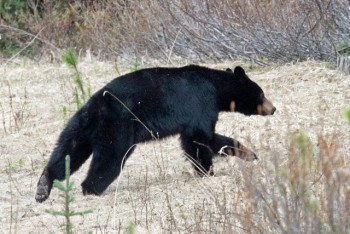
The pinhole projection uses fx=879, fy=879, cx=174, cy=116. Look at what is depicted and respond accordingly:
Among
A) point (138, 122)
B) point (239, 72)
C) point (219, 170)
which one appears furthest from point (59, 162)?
point (239, 72)

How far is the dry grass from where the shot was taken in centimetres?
429

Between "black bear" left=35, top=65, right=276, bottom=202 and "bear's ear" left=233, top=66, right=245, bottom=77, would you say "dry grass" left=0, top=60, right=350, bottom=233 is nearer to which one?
"black bear" left=35, top=65, right=276, bottom=202

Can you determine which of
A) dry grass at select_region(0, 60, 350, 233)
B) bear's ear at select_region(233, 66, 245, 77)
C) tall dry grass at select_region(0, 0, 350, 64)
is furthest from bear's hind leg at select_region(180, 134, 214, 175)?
tall dry grass at select_region(0, 0, 350, 64)

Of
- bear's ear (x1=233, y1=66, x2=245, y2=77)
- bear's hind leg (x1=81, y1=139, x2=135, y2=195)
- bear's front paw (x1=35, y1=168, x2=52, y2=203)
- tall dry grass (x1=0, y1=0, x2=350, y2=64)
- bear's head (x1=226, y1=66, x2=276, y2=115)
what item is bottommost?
bear's front paw (x1=35, y1=168, x2=52, y2=203)

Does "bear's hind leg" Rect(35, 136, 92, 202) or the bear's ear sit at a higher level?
the bear's ear

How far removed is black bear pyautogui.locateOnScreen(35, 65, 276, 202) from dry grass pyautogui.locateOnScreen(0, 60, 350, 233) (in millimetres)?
182

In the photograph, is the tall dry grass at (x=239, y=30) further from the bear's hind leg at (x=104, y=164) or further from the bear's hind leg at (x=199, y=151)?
the bear's hind leg at (x=104, y=164)

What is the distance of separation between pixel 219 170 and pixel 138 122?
1.11 m

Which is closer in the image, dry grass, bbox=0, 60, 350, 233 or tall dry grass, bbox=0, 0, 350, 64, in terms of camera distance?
dry grass, bbox=0, 60, 350, 233

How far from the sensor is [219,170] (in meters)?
7.96

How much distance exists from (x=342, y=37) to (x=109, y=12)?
5431 mm

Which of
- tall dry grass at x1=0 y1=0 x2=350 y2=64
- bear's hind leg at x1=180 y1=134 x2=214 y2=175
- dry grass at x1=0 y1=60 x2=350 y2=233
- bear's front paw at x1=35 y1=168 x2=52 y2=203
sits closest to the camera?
dry grass at x1=0 y1=60 x2=350 y2=233

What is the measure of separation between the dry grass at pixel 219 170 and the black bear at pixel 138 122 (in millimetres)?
182

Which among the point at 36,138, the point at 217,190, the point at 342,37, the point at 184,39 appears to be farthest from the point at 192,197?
the point at 184,39
